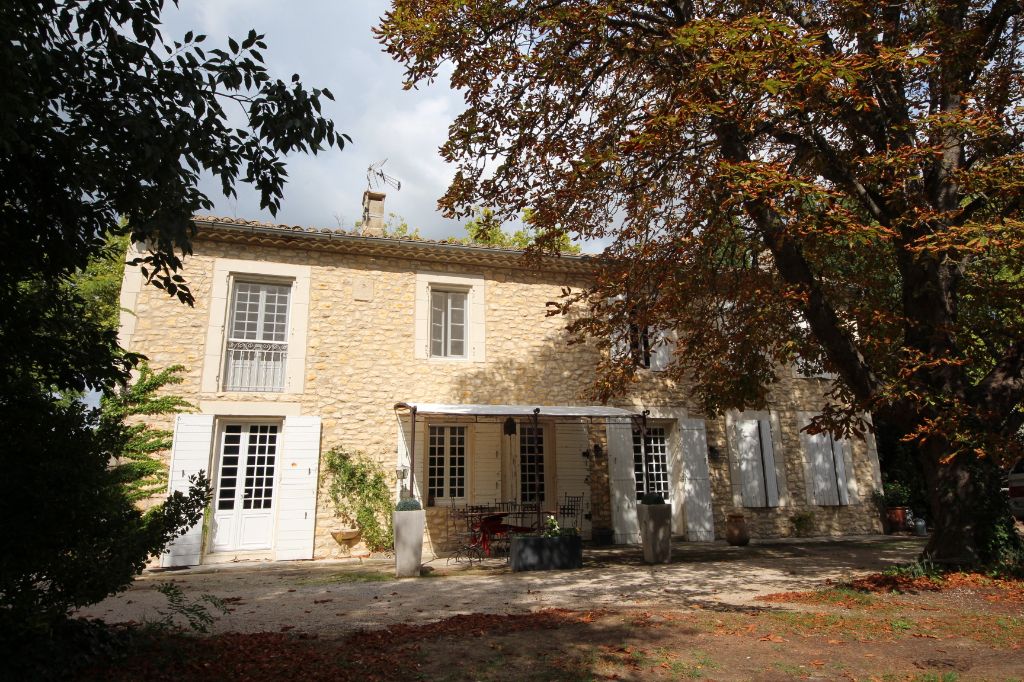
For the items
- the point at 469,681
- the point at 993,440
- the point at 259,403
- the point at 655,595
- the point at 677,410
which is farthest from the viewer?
the point at 677,410

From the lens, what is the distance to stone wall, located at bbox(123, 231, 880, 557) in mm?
9570

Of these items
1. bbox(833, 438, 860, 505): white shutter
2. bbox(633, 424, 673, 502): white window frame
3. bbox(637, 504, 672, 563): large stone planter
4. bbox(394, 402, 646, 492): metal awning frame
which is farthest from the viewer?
bbox(833, 438, 860, 505): white shutter

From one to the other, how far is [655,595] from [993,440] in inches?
131

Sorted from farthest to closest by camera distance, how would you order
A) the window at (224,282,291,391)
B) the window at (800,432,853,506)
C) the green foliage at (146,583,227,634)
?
the window at (800,432,853,506) < the window at (224,282,291,391) < the green foliage at (146,583,227,634)

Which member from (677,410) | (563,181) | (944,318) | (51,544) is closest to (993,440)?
(944,318)

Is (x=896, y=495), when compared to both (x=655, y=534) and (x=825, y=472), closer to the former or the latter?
(x=825, y=472)

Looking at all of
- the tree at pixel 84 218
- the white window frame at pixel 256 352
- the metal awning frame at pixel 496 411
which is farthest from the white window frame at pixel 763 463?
the tree at pixel 84 218

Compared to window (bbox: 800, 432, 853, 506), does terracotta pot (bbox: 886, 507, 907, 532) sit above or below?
below

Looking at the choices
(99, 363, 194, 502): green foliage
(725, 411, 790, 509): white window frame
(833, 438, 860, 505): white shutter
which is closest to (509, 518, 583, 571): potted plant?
(99, 363, 194, 502): green foliage

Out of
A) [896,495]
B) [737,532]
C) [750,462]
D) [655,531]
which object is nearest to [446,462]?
[655,531]

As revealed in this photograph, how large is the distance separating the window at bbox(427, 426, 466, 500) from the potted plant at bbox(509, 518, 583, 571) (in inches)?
104

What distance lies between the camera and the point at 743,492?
39.7 feet

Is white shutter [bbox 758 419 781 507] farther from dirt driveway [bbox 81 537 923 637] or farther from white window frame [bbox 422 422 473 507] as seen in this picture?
white window frame [bbox 422 422 473 507]

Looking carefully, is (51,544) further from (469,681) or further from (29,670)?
(469,681)
